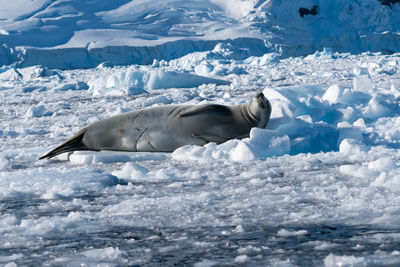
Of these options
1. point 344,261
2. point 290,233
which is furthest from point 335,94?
point 344,261

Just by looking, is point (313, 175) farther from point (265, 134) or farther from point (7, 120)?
point (7, 120)

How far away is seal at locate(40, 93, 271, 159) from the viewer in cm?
387

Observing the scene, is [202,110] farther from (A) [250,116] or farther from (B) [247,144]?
(B) [247,144]

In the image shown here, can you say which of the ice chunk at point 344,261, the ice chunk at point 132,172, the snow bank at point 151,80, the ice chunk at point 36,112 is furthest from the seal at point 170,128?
the snow bank at point 151,80

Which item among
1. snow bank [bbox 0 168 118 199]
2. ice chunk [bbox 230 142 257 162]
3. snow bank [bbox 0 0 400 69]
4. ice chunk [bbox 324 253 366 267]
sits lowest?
snow bank [bbox 0 0 400 69]

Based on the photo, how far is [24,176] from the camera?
9.70 ft

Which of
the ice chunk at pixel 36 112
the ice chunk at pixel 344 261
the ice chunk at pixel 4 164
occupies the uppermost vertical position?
the ice chunk at pixel 344 261

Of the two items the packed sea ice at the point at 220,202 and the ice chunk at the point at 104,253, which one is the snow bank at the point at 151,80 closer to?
the packed sea ice at the point at 220,202

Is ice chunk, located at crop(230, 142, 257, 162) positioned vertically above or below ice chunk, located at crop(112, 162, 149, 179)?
below

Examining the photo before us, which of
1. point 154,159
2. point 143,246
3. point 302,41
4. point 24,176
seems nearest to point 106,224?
point 143,246

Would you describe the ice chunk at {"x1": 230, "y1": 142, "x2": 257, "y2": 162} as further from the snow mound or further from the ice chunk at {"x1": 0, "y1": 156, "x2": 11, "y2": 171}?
the ice chunk at {"x1": 0, "y1": 156, "x2": 11, "y2": 171}

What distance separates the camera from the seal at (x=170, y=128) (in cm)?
387

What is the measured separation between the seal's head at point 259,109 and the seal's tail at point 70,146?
1210 mm

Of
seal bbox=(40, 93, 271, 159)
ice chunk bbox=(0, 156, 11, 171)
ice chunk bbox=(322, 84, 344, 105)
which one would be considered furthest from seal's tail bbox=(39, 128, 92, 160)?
ice chunk bbox=(322, 84, 344, 105)
